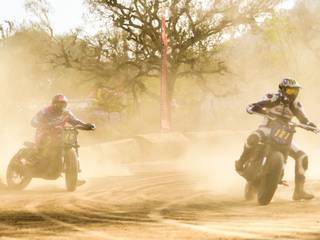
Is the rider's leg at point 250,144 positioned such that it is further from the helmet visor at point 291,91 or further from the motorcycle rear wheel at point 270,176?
the helmet visor at point 291,91

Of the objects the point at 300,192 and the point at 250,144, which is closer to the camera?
the point at 250,144

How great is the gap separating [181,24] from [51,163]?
22987 mm

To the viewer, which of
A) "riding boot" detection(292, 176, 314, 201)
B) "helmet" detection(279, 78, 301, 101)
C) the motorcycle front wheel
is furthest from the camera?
the motorcycle front wheel

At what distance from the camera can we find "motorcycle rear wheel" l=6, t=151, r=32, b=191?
45.8ft

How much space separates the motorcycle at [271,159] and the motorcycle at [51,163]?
379cm

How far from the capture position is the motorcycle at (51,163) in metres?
13.5

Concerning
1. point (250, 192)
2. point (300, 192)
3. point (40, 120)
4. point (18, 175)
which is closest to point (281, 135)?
point (300, 192)

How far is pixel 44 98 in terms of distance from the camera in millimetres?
68000

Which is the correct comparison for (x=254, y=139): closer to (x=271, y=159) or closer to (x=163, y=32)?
(x=271, y=159)

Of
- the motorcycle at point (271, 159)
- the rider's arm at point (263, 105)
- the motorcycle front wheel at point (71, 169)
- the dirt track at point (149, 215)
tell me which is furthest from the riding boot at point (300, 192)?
the motorcycle front wheel at point (71, 169)

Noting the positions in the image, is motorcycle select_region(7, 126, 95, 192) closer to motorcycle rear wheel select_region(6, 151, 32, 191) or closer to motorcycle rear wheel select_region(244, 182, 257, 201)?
motorcycle rear wheel select_region(6, 151, 32, 191)

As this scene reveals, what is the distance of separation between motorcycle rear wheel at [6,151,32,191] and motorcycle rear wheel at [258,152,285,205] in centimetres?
→ 521

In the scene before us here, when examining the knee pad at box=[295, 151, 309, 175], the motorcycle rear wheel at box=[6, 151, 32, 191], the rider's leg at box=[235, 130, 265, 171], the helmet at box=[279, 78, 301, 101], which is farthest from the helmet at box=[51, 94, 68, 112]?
the knee pad at box=[295, 151, 309, 175]

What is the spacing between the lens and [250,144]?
36.3 feet
